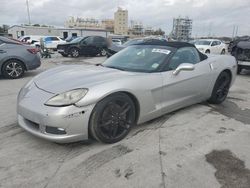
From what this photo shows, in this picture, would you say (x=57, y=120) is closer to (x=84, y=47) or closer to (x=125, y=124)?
(x=125, y=124)

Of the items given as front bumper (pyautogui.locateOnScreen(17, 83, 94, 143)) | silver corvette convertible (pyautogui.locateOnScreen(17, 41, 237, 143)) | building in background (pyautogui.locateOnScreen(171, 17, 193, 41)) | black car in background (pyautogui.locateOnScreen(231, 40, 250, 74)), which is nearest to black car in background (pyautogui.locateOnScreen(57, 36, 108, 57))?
black car in background (pyautogui.locateOnScreen(231, 40, 250, 74))

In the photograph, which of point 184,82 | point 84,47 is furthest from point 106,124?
point 84,47

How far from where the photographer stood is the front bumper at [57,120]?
302cm

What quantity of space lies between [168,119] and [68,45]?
48.2 feet

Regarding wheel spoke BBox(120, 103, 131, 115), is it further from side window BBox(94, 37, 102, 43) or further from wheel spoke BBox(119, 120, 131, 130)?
side window BBox(94, 37, 102, 43)

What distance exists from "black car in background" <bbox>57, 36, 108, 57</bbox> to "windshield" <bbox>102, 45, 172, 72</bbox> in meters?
13.8

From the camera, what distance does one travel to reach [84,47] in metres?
18.2

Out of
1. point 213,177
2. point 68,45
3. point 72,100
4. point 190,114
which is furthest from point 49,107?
point 68,45

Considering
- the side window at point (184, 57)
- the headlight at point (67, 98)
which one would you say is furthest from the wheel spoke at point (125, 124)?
the side window at point (184, 57)

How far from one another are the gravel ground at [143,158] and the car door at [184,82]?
37 centimetres

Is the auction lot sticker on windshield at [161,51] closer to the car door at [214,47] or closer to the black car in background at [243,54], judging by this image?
the black car in background at [243,54]

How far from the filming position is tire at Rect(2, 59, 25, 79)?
814 cm

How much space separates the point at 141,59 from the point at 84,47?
14.4m

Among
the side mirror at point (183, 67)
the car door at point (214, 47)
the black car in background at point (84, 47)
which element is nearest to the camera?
the side mirror at point (183, 67)
